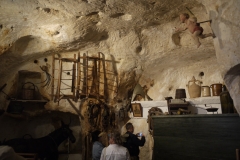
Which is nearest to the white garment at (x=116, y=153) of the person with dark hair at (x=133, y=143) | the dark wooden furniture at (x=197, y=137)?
the person with dark hair at (x=133, y=143)

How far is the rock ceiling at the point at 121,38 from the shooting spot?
13.2ft

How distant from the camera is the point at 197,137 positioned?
126 inches

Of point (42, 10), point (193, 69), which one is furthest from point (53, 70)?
point (193, 69)

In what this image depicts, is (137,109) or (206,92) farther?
(137,109)

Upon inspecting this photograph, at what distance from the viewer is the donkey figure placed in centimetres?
468

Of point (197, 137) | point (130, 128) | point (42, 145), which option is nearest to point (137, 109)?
point (130, 128)

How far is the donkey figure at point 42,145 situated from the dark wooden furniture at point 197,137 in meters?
2.73

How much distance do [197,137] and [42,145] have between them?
369cm

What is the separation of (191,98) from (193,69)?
0.84 m

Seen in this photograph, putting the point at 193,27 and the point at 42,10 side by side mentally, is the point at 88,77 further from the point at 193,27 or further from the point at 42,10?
the point at 193,27

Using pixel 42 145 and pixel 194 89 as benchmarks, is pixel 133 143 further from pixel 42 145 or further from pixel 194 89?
pixel 42 145

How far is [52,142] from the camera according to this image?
5.11 meters

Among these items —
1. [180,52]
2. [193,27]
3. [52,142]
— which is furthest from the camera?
[52,142]

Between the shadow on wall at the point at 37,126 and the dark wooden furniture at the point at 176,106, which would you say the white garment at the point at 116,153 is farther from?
the shadow on wall at the point at 37,126
